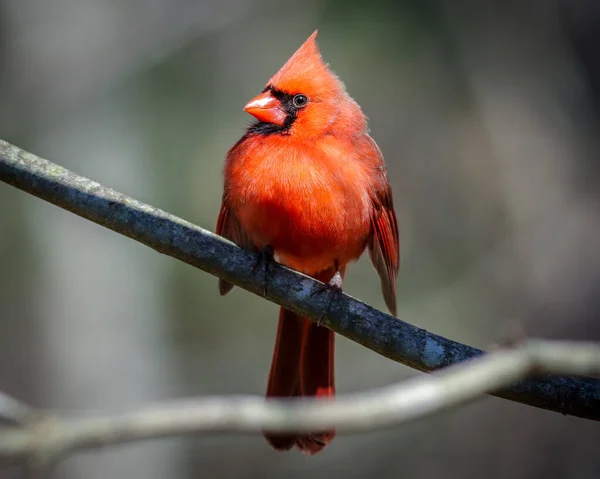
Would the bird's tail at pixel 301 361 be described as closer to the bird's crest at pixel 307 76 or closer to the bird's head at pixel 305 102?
the bird's head at pixel 305 102

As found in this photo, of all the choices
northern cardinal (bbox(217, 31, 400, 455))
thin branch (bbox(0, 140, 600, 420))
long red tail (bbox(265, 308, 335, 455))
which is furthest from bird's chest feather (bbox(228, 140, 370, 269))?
long red tail (bbox(265, 308, 335, 455))

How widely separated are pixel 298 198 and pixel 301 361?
29.7 inches

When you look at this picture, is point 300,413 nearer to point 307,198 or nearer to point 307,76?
point 307,198

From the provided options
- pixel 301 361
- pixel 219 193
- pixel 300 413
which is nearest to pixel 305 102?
pixel 301 361

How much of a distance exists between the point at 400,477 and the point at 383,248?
2577 millimetres

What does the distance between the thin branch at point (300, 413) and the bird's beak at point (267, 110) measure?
1721 millimetres

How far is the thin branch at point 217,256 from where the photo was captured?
2.39m

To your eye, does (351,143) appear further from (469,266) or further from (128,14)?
(128,14)

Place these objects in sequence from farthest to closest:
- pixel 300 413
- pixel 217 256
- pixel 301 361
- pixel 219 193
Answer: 1. pixel 219 193
2. pixel 301 361
3. pixel 217 256
4. pixel 300 413

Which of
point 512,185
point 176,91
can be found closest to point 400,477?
point 512,185

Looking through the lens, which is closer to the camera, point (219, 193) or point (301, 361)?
point (301, 361)

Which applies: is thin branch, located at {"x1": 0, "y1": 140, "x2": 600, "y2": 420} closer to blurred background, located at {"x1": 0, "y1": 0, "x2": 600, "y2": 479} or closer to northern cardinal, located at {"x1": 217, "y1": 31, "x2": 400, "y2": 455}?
northern cardinal, located at {"x1": 217, "y1": 31, "x2": 400, "y2": 455}

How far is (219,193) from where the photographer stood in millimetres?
6512

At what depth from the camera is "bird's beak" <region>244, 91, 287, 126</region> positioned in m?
3.09
